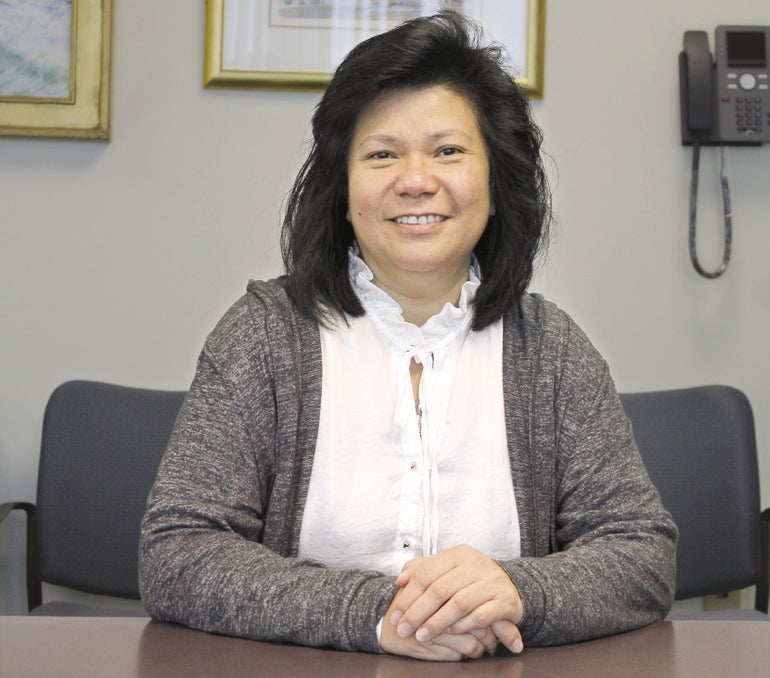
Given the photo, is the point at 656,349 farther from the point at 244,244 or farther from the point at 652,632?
the point at 652,632

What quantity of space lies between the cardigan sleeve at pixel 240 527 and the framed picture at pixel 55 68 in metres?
1.15

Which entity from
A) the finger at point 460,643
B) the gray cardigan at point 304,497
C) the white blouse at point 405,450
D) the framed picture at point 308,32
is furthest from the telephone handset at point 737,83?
the finger at point 460,643

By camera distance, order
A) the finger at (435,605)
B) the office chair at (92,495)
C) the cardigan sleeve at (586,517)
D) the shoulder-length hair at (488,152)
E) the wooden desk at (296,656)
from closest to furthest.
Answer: the wooden desk at (296,656)
the finger at (435,605)
the cardigan sleeve at (586,517)
the shoulder-length hair at (488,152)
the office chair at (92,495)

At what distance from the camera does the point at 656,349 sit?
2.74m

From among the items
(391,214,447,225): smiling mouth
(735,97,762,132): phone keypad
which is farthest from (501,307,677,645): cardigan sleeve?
(735,97,762,132): phone keypad

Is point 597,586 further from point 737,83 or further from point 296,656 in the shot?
point 737,83

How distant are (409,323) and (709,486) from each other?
112 cm

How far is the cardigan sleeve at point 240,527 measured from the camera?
1.27m

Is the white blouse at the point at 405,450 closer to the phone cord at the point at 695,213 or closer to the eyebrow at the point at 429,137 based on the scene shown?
the eyebrow at the point at 429,137

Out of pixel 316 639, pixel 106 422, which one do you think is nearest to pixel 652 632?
pixel 316 639

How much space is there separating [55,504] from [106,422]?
0.21m

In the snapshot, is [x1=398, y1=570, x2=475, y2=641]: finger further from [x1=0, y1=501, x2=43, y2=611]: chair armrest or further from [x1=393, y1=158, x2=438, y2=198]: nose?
[x1=0, y1=501, x2=43, y2=611]: chair armrest

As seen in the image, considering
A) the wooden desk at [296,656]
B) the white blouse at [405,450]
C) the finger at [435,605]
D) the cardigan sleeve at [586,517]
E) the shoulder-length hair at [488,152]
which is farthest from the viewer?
the shoulder-length hair at [488,152]

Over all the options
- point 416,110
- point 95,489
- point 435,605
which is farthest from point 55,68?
point 435,605
